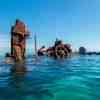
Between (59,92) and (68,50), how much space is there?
85193mm

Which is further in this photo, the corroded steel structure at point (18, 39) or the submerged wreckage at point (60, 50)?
the submerged wreckage at point (60, 50)

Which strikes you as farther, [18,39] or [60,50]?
[60,50]

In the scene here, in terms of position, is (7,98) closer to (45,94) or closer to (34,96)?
(34,96)

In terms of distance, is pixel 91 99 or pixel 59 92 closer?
pixel 91 99

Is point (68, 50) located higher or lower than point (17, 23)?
lower

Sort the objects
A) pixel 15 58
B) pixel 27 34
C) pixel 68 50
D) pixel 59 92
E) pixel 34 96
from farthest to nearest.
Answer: pixel 68 50 < pixel 27 34 < pixel 15 58 < pixel 59 92 < pixel 34 96

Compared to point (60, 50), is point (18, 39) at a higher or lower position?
higher

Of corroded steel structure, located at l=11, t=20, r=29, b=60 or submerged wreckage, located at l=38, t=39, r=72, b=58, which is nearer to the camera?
corroded steel structure, located at l=11, t=20, r=29, b=60

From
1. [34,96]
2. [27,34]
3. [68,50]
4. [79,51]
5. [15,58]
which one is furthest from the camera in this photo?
[79,51]

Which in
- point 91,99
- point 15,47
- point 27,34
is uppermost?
point 27,34

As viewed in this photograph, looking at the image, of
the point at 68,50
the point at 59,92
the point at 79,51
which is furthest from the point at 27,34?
the point at 79,51

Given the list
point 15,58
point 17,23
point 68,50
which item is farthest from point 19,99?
point 68,50

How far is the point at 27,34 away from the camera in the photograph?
69750 mm

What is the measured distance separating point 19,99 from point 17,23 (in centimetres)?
5537
